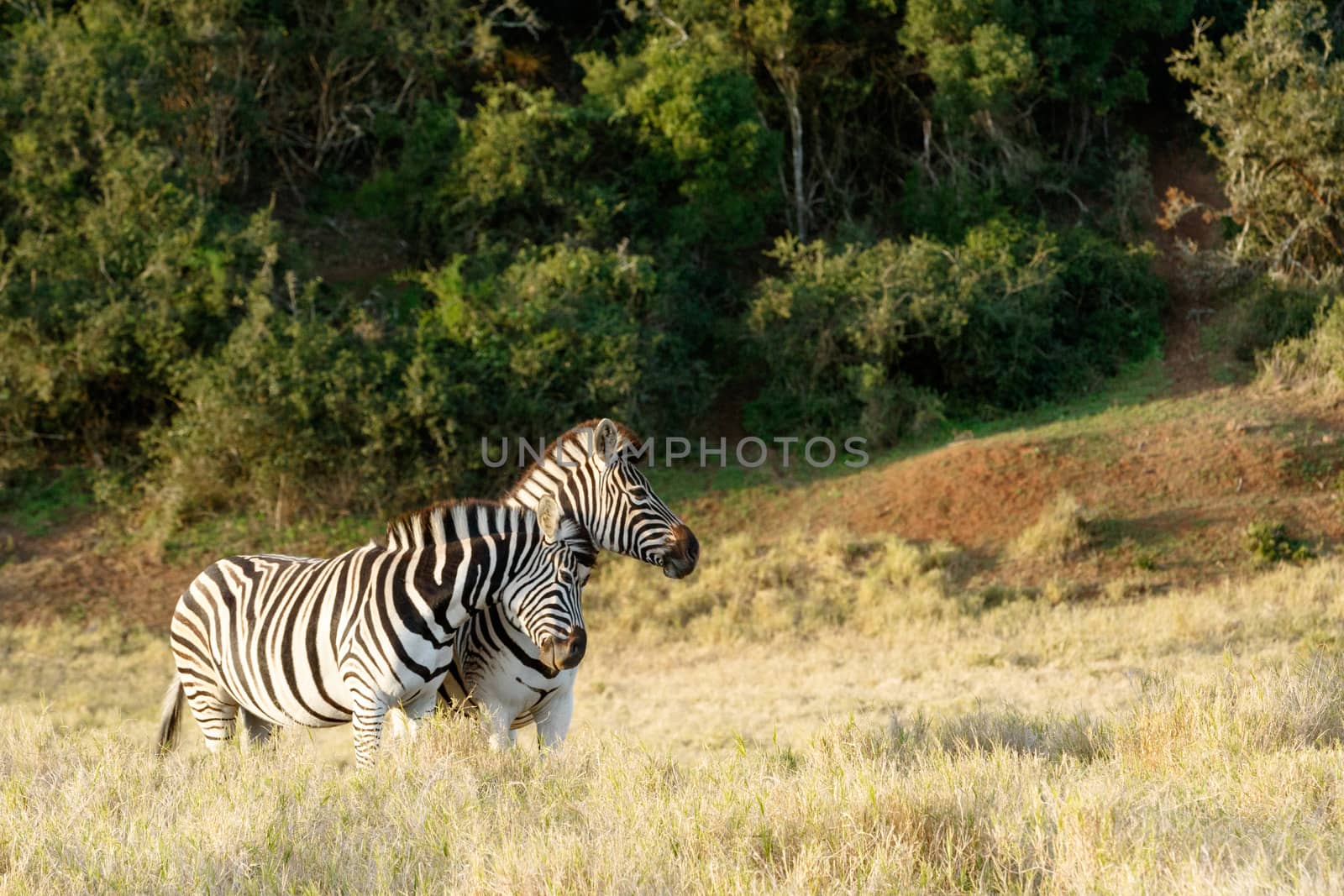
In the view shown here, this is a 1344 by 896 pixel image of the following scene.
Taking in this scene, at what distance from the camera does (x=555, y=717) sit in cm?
780

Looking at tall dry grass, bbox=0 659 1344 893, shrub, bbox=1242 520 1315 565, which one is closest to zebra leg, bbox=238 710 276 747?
tall dry grass, bbox=0 659 1344 893

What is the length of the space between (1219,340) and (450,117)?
11.7m

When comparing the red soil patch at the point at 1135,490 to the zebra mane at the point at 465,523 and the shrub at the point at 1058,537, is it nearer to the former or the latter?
the shrub at the point at 1058,537

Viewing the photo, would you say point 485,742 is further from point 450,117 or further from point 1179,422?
point 450,117

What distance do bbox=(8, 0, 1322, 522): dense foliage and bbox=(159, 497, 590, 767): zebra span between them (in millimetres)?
9171

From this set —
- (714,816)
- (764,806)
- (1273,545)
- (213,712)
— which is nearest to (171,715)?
(213,712)

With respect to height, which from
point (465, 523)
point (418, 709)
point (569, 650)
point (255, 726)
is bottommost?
point (255, 726)

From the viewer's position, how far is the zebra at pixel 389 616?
692cm

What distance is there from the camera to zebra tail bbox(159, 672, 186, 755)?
8.32m

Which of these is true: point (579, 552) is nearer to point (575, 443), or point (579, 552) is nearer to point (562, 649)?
point (562, 649)

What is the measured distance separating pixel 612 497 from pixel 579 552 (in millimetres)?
532

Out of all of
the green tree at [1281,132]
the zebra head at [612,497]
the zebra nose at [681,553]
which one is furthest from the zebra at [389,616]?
the green tree at [1281,132]

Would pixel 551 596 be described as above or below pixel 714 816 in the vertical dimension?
above

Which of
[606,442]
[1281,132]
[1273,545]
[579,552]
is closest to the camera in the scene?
[579,552]
